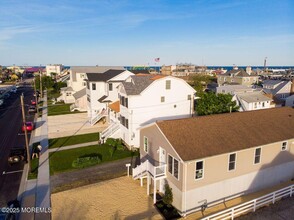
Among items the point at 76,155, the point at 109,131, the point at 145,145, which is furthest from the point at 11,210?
the point at 109,131

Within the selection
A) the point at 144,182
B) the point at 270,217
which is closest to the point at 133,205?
the point at 144,182

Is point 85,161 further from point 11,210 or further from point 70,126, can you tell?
point 70,126

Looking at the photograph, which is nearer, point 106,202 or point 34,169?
point 106,202

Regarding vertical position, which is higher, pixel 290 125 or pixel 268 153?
pixel 290 125

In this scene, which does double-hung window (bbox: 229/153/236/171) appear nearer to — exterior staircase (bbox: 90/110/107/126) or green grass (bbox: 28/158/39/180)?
green grass (bbox: 28/158/39/180)

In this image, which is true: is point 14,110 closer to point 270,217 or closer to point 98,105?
point 98,105

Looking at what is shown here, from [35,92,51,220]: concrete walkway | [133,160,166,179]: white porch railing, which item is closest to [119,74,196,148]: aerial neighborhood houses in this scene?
[133,160,166,179]: white porch railing
